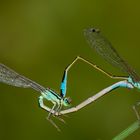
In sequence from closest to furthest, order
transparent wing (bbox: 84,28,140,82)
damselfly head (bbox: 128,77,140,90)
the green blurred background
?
transparent wing (bbox: 84,28,140,82), damselfly head (bbox: 128,77,140,90), the green blurred background

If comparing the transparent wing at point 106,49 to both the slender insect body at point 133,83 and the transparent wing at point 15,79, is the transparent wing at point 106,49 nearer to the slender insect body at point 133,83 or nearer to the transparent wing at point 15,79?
the slender insect body at point 133,83

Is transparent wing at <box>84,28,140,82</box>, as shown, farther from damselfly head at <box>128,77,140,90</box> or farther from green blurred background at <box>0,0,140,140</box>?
green blurred background at <box>0,0,140,140</box>

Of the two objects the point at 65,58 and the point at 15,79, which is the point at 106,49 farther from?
the point at 65,58

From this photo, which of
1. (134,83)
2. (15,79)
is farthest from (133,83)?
(15,79)

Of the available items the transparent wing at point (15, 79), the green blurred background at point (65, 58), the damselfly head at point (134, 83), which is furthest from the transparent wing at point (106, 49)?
the green blurred background at point (65, 58)

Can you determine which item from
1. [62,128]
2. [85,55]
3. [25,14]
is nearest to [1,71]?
[62,128]

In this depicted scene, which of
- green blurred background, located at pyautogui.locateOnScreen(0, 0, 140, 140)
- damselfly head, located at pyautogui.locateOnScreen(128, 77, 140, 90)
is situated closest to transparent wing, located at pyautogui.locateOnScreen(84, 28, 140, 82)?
damselfly head, located at pyautogui.locateOnScreen(128, 77, 140, 90)

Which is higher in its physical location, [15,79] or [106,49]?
[15,79]
